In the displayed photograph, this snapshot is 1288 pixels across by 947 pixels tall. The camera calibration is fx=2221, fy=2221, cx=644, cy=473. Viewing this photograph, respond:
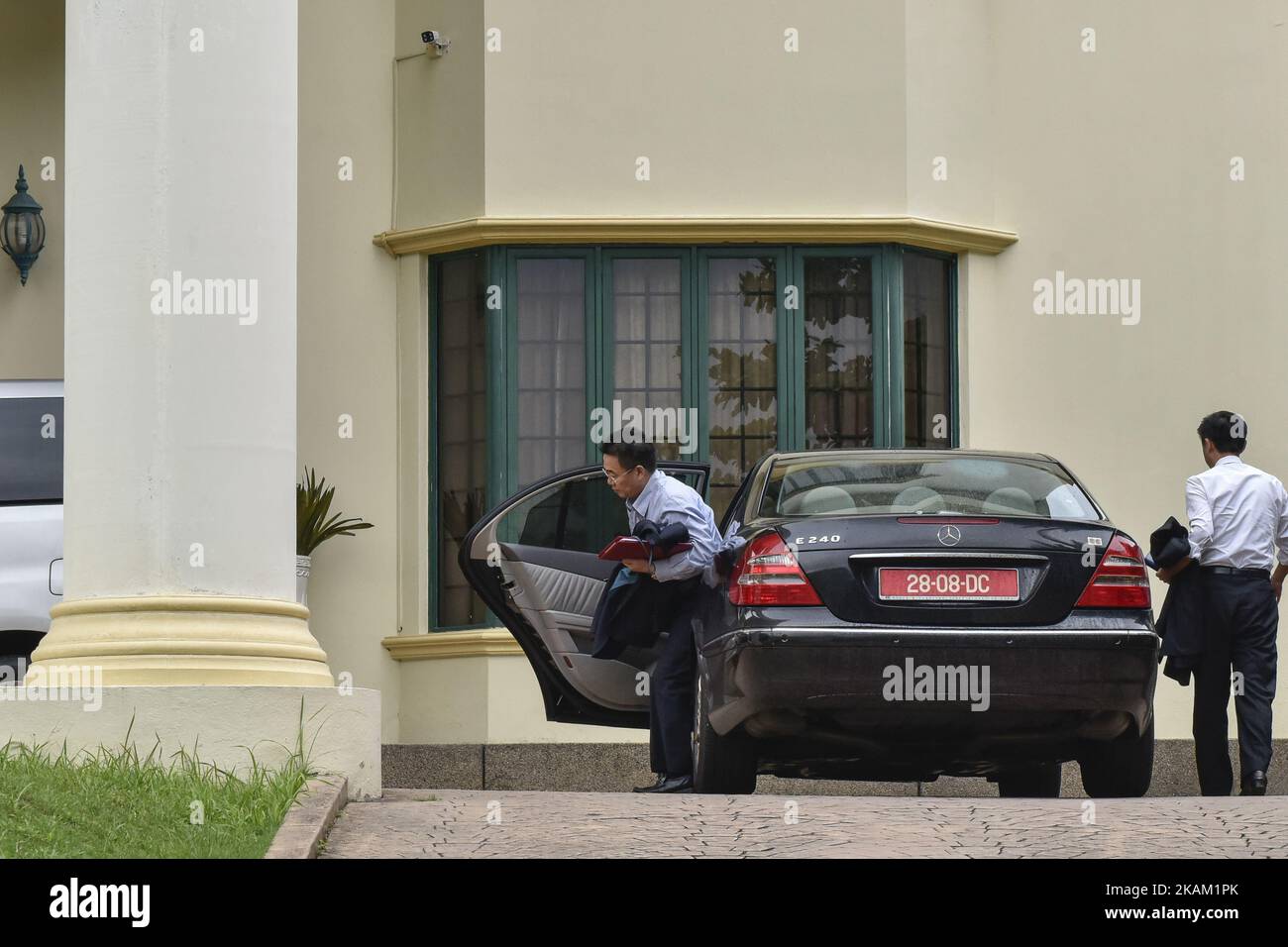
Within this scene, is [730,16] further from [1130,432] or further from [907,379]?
[1130,432]

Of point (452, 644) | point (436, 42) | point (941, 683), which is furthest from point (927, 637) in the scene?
point (436, 42)

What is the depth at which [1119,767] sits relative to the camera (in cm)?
918

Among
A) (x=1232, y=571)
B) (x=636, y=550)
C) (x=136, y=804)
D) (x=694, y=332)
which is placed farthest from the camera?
(x=694, y=332)

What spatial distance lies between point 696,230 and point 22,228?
5000 mm

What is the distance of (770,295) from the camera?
14.8 m

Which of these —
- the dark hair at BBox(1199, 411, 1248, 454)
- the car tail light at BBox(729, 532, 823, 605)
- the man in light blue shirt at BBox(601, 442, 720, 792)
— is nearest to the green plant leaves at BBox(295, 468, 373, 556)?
the man in light blue shirt at BBox(601, 442, 720, 792)

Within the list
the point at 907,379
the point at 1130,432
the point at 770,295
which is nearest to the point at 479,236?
the point at 770,295

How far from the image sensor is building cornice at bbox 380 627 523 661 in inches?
568

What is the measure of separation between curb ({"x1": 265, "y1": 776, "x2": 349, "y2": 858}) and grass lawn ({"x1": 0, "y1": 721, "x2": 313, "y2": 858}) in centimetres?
5

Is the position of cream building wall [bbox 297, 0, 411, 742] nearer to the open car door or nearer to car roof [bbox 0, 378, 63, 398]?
car roof [bbox 0, 378, 63, 398]

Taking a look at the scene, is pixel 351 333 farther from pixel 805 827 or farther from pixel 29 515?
pixel 805 827

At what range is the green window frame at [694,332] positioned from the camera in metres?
14.7

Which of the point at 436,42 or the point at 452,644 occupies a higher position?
the point at 436,42

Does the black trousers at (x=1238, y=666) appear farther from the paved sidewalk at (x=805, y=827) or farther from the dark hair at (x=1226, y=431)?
the paved sidewalk at (x=805, y=827)
